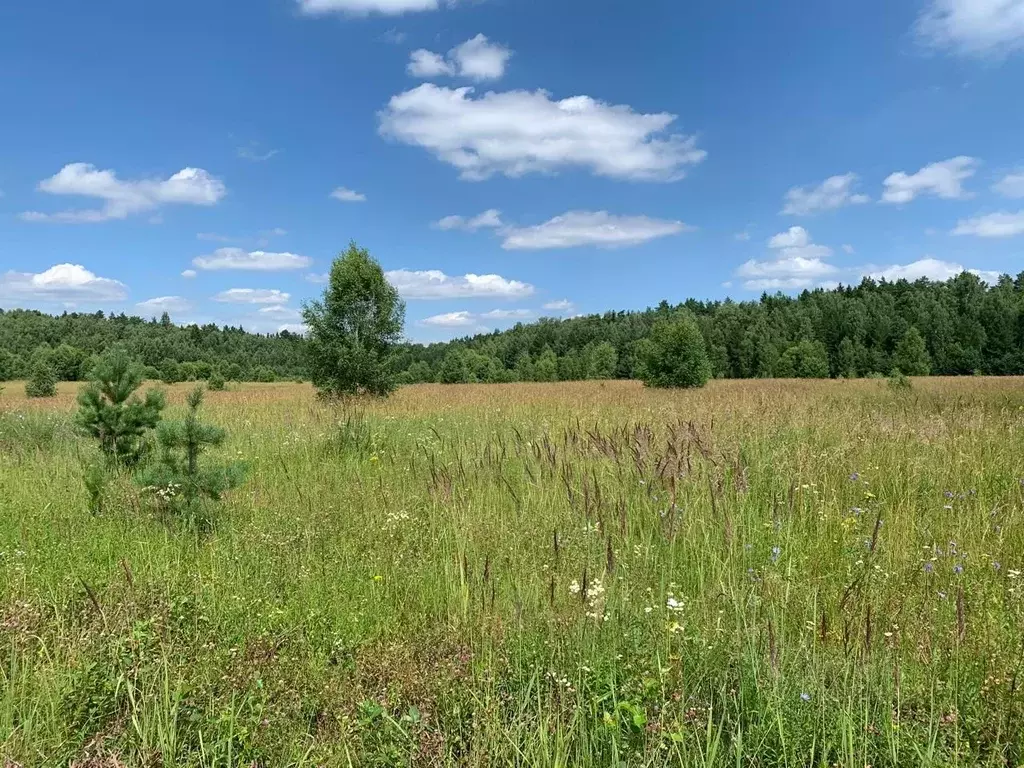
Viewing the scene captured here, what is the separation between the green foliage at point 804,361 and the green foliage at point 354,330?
5852cm

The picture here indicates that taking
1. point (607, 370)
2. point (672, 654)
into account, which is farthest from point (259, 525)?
point (607, 370)

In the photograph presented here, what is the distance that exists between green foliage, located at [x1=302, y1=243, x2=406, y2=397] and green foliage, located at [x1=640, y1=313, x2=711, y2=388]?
16.6 m

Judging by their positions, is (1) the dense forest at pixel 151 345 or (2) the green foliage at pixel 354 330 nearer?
(2) the green foliage at pixel 354 330

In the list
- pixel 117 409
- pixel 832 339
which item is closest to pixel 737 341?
pixel 832 339

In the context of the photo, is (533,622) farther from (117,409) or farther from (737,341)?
(737,341)

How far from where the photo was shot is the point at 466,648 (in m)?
2.36

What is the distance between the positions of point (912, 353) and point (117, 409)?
78.1 m

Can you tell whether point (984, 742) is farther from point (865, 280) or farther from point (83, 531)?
point (865, 280)

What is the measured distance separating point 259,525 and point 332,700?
7.69 ft

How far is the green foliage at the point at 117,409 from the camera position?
528 centimetres

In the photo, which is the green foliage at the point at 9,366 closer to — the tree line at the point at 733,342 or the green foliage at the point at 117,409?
the tree line at the point at 733,342

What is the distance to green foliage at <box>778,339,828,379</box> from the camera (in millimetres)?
66688

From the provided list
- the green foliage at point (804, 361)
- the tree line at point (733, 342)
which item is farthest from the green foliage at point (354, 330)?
the green foliage at point (804, 361)

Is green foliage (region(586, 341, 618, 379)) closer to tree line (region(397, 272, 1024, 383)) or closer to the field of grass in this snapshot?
tree line (region(397, 272, 1024, 383))
